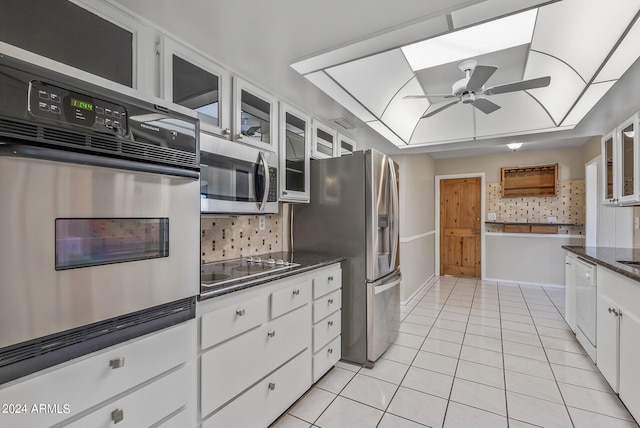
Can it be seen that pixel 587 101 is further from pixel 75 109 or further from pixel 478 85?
pixel 75 109

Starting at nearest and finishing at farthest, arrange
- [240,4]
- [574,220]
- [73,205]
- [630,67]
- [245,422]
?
[73,205] → [240,4] → [245,422] → [630,67] → [574,220]

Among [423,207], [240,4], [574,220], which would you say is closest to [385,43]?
[240,4]

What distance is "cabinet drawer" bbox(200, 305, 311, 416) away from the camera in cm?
141

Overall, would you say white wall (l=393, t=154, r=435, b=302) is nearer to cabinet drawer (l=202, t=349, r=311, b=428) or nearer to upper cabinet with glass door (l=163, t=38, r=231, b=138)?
cabinet drawer (l=202, t=349, r=311, b=428)

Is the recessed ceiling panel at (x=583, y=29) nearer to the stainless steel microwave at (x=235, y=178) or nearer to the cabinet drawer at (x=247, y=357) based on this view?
the stainless steel microwave at (x=235, y=178)

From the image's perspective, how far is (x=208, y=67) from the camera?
186 centimetres

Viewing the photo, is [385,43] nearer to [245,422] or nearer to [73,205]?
[73,205]

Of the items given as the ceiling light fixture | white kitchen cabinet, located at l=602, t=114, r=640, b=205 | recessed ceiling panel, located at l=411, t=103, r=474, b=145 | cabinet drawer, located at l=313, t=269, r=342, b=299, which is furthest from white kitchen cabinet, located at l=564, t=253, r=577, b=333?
cabinet drawer, located at l=313, t=269, r=342, b=299

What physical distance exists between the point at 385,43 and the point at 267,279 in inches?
58.5

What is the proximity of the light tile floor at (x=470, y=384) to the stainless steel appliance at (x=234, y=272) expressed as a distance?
0.94 meters

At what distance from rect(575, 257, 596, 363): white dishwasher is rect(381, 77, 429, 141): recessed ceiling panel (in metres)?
2.07

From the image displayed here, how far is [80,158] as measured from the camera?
0.96m

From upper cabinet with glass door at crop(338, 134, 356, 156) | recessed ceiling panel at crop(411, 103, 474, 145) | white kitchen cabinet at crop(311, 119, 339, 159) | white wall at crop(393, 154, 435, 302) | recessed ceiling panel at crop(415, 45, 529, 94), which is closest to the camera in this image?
recessed ceiling panel at crop(415, 45, 529, 94)

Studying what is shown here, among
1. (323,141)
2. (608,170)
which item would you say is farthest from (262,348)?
(608,170)
